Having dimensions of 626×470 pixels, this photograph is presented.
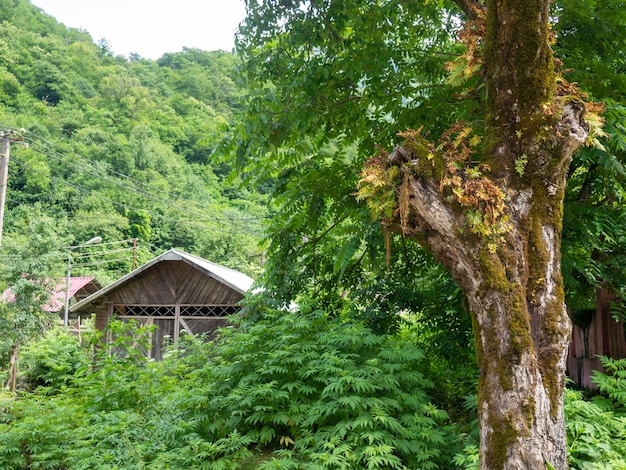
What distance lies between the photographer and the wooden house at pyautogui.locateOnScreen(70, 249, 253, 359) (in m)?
16.4

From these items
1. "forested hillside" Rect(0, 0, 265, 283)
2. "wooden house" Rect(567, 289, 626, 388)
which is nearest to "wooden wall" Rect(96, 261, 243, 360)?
"wooden house" Rect(567, 289, 626, 388)

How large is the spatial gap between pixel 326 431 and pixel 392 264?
2.48 m

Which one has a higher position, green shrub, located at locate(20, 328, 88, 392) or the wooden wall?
the wooden wall

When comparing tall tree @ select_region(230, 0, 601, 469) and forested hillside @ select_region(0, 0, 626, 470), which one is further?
forested hillside @ select_region(0, 0, 626, 470)

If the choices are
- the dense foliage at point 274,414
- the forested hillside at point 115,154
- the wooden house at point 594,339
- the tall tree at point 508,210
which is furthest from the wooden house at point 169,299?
the forested hillside at point 115,154

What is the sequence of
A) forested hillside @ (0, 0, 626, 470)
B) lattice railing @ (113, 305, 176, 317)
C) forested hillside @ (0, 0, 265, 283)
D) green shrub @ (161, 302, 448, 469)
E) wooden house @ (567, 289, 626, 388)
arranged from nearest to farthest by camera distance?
1. forested hillside @ (0, 0, 626, 470)
2. green shrub @ (161, 302, 448, 469)
3. wooden house @ (567, 289, 626, 388)
4. lattice railing @ (113, 305, 176, 317)
5. forested hillside @ (0, 0, 265, 283)

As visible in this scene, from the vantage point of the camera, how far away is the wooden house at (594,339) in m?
5.54

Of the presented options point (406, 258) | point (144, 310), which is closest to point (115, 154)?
point (144, 310)

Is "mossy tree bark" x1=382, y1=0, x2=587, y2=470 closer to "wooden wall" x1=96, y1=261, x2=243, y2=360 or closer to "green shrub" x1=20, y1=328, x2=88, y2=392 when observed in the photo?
"wooden wall" x1=96, y1=261, x2=243, y2=360

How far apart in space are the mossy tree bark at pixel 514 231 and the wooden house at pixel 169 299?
13.3 meters

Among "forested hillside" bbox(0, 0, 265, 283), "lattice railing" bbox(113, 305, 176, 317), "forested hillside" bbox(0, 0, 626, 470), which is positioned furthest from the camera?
"forested hillside" bbox(0, 0, 265, 283)

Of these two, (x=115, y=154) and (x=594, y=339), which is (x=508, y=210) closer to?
(x=594, y=339)

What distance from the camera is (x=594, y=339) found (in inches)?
225

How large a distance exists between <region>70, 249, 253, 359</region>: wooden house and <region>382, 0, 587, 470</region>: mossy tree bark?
43.8ft
